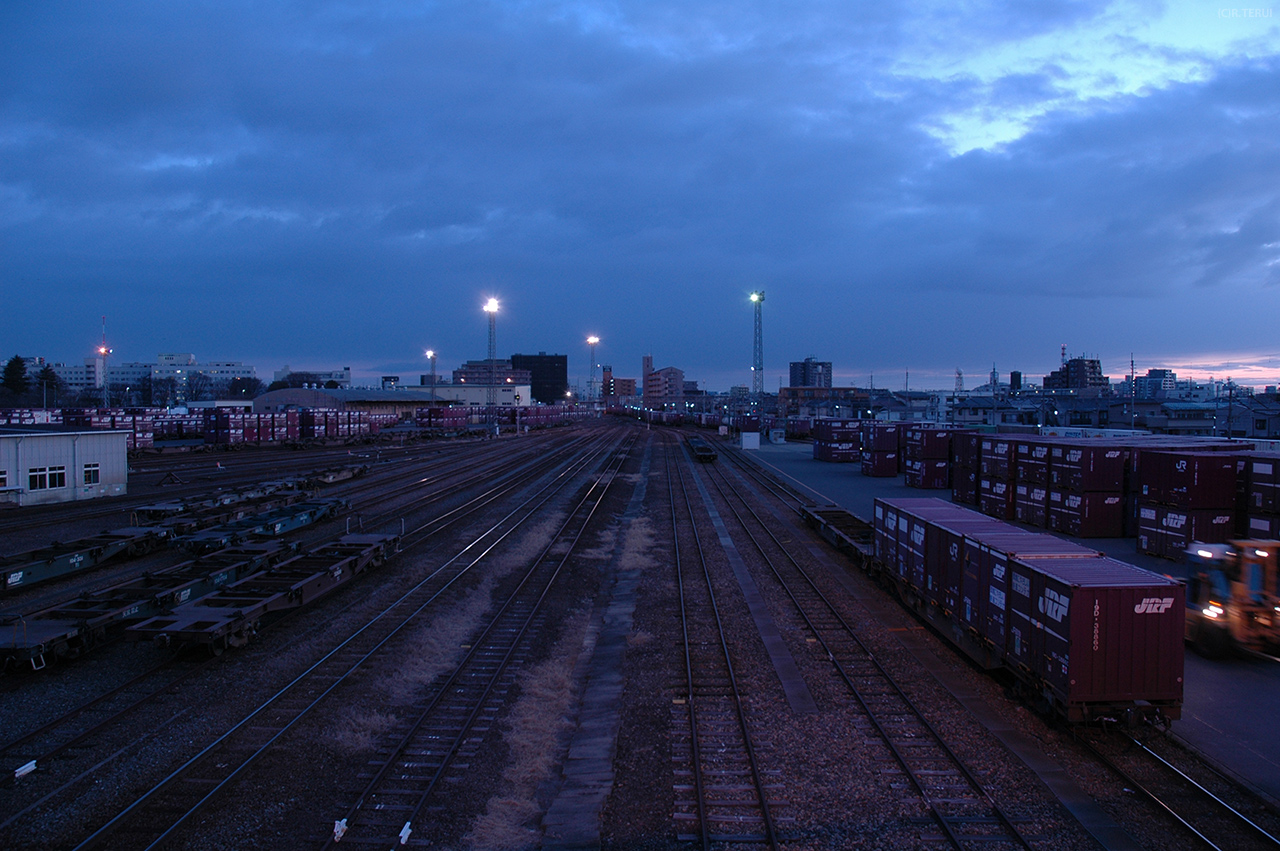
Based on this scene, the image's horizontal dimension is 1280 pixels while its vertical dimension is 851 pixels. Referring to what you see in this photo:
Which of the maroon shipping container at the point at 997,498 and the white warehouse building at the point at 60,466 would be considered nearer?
the maroon shipping container at the point at 997,498

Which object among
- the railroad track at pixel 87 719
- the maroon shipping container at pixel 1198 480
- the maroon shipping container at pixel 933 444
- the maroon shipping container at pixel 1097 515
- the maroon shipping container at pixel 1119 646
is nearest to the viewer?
the railroad track at pixel 87 719

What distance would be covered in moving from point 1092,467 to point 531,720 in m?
22.1

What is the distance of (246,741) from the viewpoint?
371 inches

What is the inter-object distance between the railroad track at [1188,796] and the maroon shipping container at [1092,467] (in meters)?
16.4

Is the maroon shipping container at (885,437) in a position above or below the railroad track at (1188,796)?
above

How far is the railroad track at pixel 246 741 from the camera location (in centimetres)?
750

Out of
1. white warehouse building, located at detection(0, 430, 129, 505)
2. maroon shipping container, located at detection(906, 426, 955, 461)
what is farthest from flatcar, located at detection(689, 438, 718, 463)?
white warehouse building, located at detection(0, 430, 129, 505)

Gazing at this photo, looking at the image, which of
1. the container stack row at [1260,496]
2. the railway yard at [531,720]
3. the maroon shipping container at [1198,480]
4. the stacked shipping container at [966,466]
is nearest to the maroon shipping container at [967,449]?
the stacked shipping container at [966,466]

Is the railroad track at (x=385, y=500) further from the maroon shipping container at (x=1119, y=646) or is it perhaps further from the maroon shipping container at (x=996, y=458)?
the maroon shipping container at (x=996, y=458)

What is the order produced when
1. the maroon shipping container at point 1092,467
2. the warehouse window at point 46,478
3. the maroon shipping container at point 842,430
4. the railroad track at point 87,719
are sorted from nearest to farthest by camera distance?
the railroad track at point 87,719
the maroon shipping container at point 1092,467
the warehouse window at point 46,478
the maroon shipping container at point 842,430

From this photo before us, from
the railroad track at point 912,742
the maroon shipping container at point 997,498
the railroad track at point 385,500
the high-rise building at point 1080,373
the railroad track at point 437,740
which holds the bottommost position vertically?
the railroad track at point 437,740

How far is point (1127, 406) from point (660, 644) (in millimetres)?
69904

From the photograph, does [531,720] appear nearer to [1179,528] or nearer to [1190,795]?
[1190,795]

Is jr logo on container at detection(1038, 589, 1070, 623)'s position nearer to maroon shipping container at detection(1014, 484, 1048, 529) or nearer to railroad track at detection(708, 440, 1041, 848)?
railroad track at detection(708, 440, 1041, 848)
